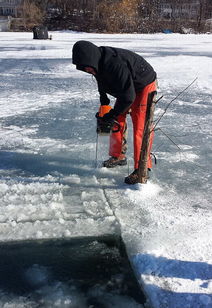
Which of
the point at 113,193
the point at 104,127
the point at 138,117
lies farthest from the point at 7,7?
the point at 113,193

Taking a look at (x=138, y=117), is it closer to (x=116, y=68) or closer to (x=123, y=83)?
(x=123, y=83)

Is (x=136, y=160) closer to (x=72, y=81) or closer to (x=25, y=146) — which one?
(x=25, y=146)

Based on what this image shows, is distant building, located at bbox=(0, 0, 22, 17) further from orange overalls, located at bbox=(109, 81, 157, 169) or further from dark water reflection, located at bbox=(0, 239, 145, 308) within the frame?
dark water reflection, located at bbox=(0, 239, 145, 308)

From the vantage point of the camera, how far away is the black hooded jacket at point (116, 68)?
10.7 ft

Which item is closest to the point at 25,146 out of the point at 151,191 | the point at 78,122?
the point at 78,122

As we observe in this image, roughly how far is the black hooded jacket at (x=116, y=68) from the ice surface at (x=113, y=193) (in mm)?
956

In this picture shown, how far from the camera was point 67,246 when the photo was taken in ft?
9.49

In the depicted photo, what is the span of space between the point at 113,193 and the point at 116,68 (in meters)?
1.26

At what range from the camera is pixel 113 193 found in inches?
147

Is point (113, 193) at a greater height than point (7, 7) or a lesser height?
lesser

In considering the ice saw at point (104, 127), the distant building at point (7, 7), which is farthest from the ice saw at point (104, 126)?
the distant building at point (7, 7)

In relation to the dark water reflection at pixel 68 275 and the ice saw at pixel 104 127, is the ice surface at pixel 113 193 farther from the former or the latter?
the ice saw at pixel 104 127

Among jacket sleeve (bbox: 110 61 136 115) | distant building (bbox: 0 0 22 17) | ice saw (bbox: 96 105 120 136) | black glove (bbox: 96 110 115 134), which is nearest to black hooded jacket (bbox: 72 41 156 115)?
jacket sleeve (bbox: 110 61 136 115)

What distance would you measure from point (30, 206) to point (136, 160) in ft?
4.19
